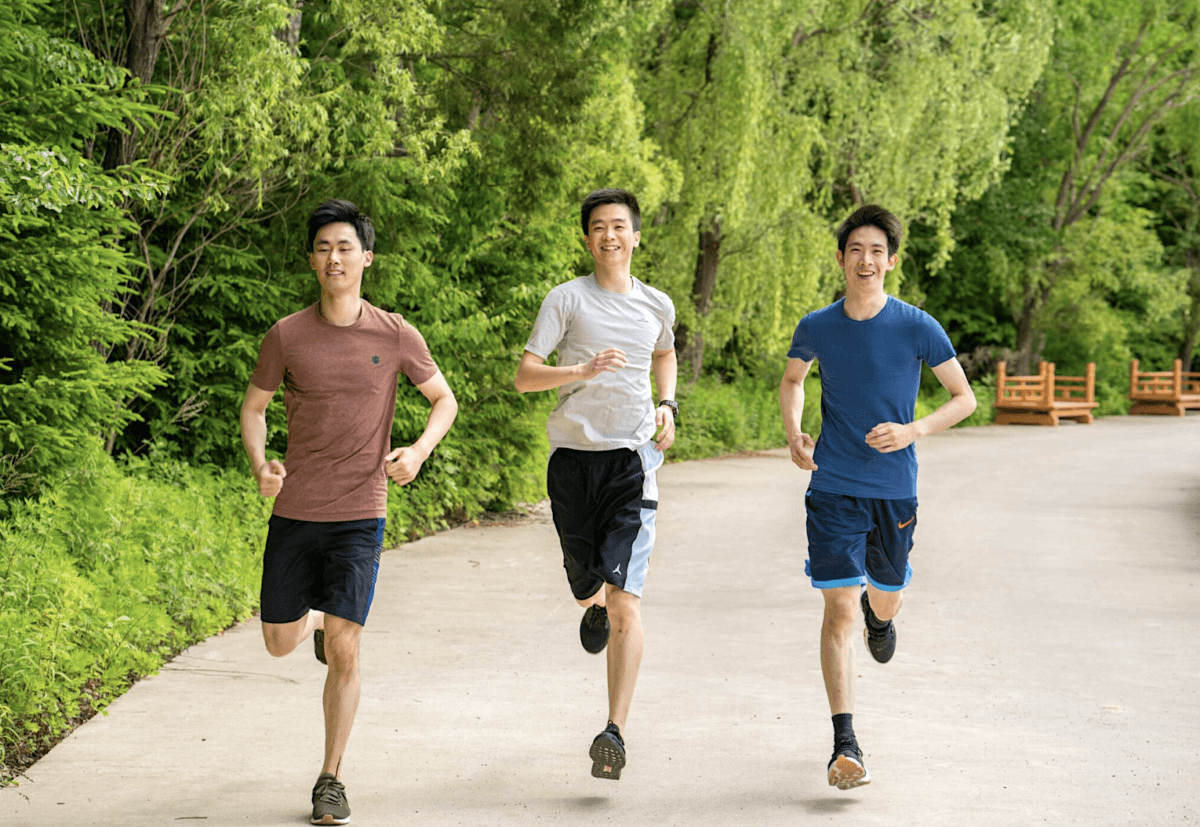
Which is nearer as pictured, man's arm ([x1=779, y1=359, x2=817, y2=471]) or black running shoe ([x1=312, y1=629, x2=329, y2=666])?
black running shoe ([x1=312, y1=629, x2=329, y2=666])

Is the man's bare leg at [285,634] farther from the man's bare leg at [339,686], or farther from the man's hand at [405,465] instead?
the man's hand at [405,465]

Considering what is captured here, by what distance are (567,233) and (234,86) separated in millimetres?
4715

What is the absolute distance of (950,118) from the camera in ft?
79.5

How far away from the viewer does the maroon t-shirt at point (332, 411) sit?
478 cm

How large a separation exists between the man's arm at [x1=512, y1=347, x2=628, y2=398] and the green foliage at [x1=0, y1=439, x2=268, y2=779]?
100 inches

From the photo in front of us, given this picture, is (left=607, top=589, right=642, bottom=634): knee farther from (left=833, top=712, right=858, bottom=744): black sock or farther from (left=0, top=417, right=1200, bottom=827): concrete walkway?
(left=833, top=712, right=858, bottom=744): black sock

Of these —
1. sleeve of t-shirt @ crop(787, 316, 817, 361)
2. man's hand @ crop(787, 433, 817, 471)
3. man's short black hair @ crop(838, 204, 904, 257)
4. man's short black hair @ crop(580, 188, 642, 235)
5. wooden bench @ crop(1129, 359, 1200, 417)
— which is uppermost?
man's short black hair @ crop(580, 188, 642, 235)

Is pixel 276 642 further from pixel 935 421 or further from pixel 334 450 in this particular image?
pixel 935 421

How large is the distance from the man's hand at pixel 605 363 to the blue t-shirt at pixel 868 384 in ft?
2.75

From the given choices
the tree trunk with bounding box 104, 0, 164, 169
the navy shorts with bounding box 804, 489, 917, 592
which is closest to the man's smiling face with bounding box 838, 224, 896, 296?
the navy shorts with bounding box 804, 489, 917, 592

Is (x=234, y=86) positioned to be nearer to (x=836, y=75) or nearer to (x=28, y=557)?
(x=28, y=557)

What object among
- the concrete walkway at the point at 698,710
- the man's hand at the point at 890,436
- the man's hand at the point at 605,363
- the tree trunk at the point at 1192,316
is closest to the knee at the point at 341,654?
the concrete walkway at the point at 698,710

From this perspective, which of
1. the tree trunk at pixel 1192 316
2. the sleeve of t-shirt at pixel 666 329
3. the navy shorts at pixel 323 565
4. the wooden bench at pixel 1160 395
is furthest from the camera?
the tree trunk at pixel 1192 316

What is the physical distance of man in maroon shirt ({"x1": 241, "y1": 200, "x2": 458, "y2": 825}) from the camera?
4.78 meters
